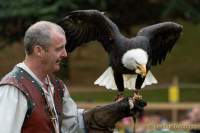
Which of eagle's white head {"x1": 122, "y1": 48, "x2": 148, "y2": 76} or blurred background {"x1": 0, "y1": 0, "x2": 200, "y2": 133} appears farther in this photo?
blurred background {"x1": 0, "y1": 0, "x2": 200, "y2": 133}

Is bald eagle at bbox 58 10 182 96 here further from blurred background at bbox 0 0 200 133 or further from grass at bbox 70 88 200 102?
grass at bbox 70 88 200 102

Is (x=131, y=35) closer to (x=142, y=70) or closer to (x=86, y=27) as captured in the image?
(x=86, y=27)

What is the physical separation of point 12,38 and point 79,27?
8.94m

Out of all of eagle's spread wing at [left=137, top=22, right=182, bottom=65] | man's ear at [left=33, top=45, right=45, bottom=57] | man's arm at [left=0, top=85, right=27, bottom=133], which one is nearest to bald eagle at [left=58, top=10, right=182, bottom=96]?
eagle's spread wing at [left=137, top=22, right=182, bottom=65]

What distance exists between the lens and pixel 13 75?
12.4ft

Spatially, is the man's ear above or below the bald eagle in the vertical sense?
Answer: above

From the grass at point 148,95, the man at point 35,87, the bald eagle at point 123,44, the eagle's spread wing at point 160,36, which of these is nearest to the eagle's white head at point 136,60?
the bald eagle at point 123,44

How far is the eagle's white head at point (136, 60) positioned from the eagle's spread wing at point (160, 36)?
20cm

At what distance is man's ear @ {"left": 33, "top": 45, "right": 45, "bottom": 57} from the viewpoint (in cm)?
374

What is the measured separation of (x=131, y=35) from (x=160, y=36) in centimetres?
1122

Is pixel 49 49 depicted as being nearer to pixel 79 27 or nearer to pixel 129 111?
pixel 129 111

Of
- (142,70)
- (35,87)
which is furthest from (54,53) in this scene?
(142,70)

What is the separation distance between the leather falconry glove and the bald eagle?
0.23 m

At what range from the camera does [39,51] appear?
3750 millimetres
